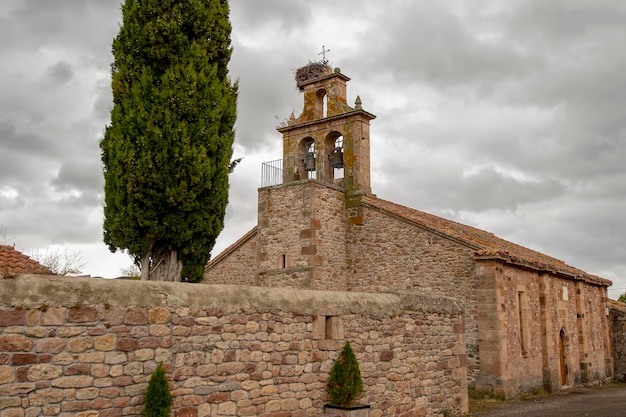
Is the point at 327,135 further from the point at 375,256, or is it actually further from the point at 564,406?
the point at 564,406

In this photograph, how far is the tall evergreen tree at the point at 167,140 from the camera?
506 inches

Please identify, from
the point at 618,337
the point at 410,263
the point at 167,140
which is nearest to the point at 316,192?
the point at 410,263

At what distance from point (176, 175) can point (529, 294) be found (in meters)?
12.7

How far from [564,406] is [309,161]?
36.1 ft

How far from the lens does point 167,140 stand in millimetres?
12852

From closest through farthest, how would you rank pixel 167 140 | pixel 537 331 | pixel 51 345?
pixel 51 345 → pixel 167 140 → pixel 537 331

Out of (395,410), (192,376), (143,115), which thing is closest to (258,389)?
(192,376)

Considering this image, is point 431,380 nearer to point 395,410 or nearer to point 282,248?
→ point 395,410

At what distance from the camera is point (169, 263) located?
13703 mm

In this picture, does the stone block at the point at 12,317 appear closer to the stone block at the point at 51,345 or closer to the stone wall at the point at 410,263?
the stone block at the point at 51,345

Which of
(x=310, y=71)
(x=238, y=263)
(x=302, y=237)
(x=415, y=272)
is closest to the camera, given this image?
(x=415, y=272)

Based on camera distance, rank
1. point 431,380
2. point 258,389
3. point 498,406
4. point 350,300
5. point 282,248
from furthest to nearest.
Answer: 1. point 282,248
2. point 498,406
3. point 431,380
4. point 350,300
5. point 258,389

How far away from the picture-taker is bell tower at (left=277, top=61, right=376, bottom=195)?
66.2ft

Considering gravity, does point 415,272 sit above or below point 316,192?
below
